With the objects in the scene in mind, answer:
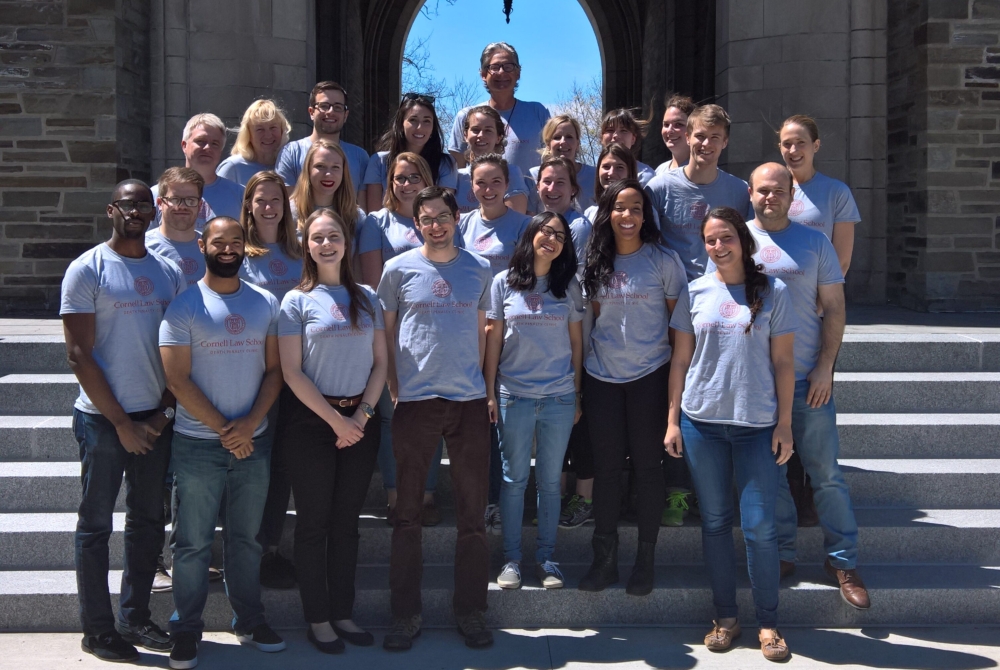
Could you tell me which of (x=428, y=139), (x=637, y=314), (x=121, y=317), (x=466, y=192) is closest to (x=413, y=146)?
(x=428, y=139)

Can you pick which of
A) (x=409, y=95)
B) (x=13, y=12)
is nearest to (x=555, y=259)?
(x=409, y=95)

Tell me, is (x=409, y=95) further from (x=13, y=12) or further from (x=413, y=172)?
(x=13, y=12)

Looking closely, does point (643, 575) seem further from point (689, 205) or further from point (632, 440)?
point (689, 205)

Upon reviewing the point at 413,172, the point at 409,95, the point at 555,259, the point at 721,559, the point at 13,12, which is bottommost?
the point at 721,559

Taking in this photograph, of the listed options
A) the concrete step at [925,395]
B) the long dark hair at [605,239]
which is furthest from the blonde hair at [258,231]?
the concrete step at [925,395]

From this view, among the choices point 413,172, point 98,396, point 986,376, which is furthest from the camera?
point 986,376

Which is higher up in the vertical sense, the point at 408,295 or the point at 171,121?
A: the point at 171,121

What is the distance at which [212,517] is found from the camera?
394 cm

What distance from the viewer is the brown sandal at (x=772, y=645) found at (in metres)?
3.97

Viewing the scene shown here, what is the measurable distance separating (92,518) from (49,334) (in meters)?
2.91

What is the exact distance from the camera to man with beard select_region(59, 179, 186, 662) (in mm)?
3857

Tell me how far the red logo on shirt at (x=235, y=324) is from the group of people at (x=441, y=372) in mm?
23

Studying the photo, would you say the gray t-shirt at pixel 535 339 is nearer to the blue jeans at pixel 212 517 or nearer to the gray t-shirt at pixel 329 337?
the gray t-shirt at pixel 329 337

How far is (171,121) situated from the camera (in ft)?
28.0
